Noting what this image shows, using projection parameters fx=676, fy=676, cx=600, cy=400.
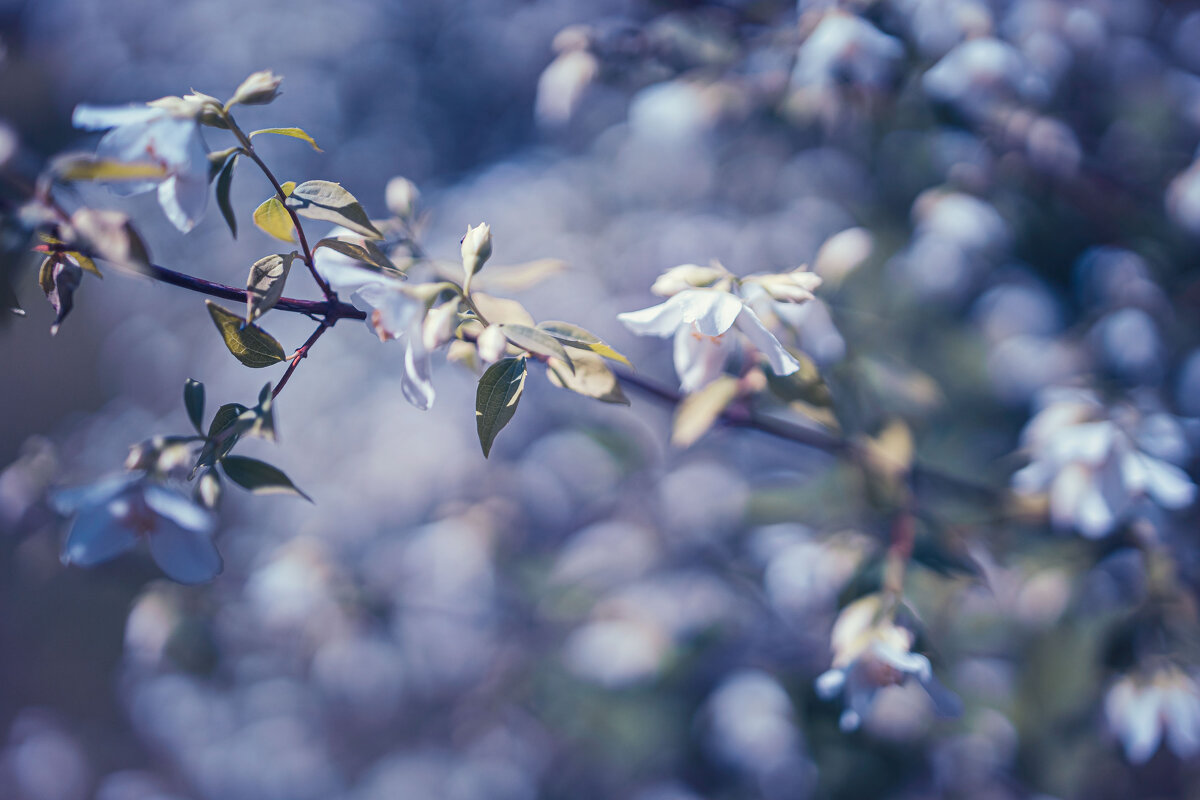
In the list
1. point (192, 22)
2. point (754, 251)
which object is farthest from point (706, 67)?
point (192, 22)

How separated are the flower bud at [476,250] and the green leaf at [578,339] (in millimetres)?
69

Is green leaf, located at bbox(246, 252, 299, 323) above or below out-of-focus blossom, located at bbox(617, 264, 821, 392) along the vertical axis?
above

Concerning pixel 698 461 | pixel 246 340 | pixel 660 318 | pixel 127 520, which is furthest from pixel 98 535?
pixel 698 461

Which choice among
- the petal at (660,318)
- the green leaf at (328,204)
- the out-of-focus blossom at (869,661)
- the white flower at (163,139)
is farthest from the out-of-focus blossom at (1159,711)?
the white flower at (163,139)

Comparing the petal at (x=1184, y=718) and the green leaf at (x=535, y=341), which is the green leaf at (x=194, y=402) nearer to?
the green leaf at (x=535, y=341)

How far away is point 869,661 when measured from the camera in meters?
0.63

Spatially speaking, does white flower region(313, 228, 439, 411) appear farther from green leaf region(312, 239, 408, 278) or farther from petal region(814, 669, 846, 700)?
petal region(814, 669, 846, 700)

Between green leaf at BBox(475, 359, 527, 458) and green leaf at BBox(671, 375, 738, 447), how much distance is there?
0.77 ft

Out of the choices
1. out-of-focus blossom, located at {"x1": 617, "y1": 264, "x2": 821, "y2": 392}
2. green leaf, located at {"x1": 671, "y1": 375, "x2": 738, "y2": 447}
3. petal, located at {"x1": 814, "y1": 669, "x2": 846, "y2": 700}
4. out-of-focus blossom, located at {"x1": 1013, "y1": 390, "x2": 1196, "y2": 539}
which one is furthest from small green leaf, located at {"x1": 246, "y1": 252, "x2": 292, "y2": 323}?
out-of-focus blossom, located at {"x1": 1013, "y1": 390, "x2": 1196, "y2": 539}

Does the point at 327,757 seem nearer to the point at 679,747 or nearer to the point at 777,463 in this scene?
the point at 679,747

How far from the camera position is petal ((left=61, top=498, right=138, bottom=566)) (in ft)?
1.53

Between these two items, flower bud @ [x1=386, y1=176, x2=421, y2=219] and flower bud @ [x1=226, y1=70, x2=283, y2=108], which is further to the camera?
flower bud @ [x1=386, y1=176, x2=421, y2=219]

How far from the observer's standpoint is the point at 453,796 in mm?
1489

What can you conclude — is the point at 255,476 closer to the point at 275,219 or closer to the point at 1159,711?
the point at 275,219
